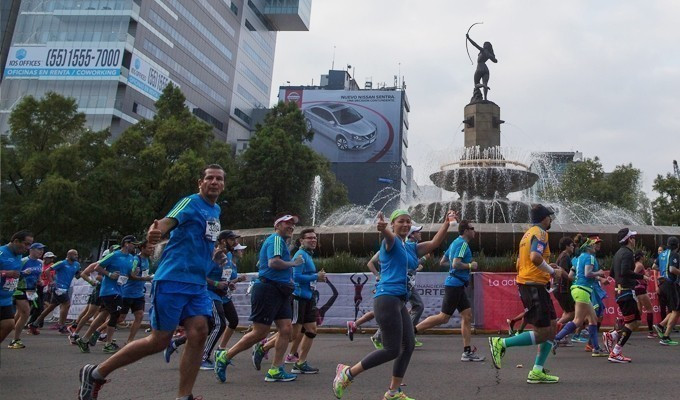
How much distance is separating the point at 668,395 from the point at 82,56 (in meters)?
59.9

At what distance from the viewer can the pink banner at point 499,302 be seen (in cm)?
1190

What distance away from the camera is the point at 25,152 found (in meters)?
29.9

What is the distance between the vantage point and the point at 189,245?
441 cm

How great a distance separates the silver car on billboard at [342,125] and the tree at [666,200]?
46.0 m

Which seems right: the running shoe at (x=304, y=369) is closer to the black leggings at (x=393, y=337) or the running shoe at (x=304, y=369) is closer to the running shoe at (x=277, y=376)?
the running shoe at (x=277, y=376)

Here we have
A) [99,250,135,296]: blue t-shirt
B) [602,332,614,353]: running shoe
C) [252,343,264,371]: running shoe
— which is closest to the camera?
[252,343,264,371]: running shoe

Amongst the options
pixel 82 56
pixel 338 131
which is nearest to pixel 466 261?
pixel 82 56

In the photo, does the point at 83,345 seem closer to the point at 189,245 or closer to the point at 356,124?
the point at 189,245

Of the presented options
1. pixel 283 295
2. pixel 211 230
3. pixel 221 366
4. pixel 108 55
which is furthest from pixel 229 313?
pixel 108 55

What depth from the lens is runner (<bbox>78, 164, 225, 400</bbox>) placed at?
13.9 feet

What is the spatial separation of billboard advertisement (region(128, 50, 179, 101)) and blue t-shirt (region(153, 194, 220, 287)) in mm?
56166

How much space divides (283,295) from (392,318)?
1886mm

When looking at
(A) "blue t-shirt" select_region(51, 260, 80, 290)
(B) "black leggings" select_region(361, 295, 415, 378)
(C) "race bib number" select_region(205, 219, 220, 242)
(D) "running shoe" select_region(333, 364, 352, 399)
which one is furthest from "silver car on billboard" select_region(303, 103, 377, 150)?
(C) "race bib number" select_region(205, 219, 220, 242)

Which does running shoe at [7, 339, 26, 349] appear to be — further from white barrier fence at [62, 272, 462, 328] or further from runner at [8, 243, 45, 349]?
white barrier fence at [62, 272, 462, 328]
